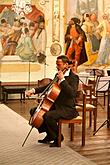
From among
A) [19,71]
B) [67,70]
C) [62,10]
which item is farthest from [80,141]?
[62,10]

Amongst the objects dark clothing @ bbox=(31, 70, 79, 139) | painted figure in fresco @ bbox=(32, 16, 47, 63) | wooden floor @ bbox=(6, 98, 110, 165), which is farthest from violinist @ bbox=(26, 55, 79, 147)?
painted figure in fresco @ bbox=(32, 16, 47, 63)

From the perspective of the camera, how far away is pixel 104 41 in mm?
14148

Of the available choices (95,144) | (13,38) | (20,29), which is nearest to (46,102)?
(95,144)

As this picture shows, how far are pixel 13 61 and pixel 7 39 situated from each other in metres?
0.78

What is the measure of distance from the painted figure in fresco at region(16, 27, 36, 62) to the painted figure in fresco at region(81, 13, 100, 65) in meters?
2.05

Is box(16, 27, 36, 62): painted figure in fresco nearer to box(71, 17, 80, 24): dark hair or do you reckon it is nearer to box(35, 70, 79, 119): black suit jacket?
box(71, 17, 80, 24): dark hair

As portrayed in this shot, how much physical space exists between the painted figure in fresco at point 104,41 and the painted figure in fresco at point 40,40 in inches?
83.5

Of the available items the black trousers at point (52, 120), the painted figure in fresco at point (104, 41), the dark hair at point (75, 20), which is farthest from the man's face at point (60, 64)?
the painted figure in fresco at point (104, 41)

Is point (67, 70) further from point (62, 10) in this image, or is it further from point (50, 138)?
point (62, 10)

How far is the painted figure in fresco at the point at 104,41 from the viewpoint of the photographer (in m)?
14.0

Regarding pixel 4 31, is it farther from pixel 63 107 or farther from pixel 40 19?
pixel 63 107

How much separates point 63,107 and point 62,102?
9cm

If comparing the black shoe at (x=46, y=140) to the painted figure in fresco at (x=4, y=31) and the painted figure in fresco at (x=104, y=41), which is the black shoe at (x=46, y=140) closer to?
the painted figure in fresco at (x=4, y=31)

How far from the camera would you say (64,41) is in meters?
13.6
